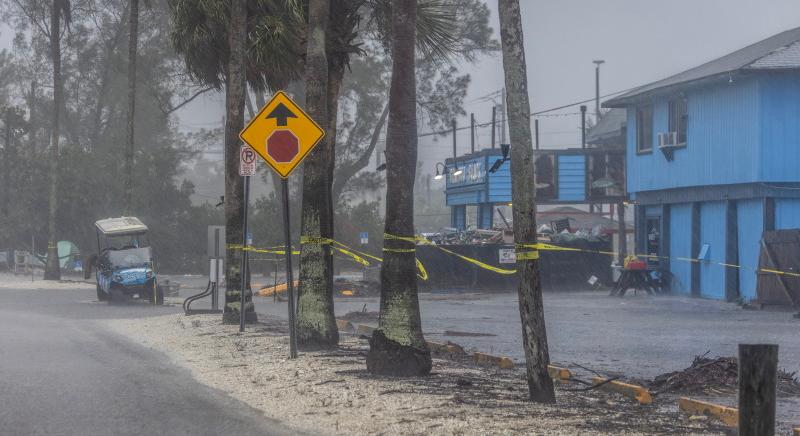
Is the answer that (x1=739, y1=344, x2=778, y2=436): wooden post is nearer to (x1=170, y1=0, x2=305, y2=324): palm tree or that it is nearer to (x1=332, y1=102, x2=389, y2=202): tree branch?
(x1=170, y1=0, x2=305, y2=324): palm tree

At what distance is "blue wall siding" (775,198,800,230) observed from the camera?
92.9 feet

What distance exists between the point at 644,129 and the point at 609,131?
23.8 metres

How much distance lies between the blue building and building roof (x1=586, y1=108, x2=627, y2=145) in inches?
821

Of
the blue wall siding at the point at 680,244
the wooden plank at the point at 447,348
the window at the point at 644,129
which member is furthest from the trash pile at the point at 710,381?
the window at the point at 644,129

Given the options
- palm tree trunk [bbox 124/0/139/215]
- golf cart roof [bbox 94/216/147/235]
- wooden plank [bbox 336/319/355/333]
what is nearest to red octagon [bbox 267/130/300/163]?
wooden plank [bbox 336/319/355/333]

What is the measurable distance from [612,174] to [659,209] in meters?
9.18

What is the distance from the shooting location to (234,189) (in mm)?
21047

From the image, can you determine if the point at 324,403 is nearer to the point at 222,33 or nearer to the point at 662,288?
the point at 222,33

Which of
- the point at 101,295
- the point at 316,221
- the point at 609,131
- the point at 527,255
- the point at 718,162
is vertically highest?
the point at 609,131

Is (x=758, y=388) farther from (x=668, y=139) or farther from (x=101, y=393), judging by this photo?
(x=668, y=139)

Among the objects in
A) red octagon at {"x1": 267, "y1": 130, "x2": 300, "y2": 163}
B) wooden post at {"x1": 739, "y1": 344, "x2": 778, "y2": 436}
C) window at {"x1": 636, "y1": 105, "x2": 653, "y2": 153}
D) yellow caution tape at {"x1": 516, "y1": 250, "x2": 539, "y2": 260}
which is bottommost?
wooden post at {"x1": 739, "y1": 344, "x2": 778, "y2": 436}

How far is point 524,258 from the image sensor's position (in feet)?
34.8

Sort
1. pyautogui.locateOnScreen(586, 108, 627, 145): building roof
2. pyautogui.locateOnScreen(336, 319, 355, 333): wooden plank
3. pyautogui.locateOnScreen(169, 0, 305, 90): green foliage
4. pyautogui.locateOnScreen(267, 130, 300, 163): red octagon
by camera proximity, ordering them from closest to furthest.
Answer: pyautogui.locateOnScreen(267, 130, 300, 163): red octagon
pyautogui.locateOnScreen(169, 0, 305, 90): green foliage
pyautogui.locateOnScreen(336, 319, 355, 333): wooden plank
pyautogui.locateOnScreen(586, 108, 627, 145): building roof

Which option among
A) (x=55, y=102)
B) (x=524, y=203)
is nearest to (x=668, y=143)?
(x=524, y=203)
